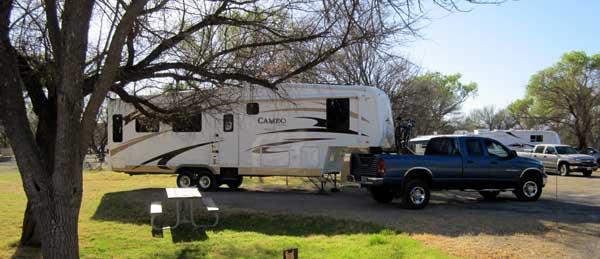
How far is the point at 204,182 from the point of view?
54.0ft

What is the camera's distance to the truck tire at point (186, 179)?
16.6m

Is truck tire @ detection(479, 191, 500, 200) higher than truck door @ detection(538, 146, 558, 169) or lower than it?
lower

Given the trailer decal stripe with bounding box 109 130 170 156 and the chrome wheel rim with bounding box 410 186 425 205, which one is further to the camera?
the trailer decal stripe with bounding box 109 130 170 156

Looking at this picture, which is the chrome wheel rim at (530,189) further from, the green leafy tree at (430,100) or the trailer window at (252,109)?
the green leafy tree at (430,100)

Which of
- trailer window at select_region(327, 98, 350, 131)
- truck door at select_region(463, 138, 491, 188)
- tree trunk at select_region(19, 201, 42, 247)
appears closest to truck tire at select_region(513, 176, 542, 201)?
truck door at select_region(463, 138, 491, 188)

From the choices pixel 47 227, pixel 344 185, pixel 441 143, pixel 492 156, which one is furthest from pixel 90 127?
pixel 344 185

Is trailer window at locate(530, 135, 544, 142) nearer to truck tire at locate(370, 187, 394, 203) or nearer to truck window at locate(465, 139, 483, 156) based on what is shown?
truck window at locate(465, 139, 483, 156)

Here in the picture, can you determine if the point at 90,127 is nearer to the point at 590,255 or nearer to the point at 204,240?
the point at 204,240

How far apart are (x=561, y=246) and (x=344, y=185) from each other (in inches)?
427

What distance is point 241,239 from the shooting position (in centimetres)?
886

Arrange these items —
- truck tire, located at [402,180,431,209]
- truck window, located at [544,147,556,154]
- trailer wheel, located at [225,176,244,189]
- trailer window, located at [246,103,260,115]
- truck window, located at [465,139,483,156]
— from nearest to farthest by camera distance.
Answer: truck tire, located at [402,180,431,209]
truck window, located at [465,139,483,156]
trailer window, located at [246,103,260,115]
trailer wheel, located at [225,176,244,189]
truck window, located at [544,147,556,154]

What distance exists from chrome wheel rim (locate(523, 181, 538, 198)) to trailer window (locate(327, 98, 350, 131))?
4.98 m

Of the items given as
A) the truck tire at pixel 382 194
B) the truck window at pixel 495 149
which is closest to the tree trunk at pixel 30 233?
the truck tire at pixel 382 194

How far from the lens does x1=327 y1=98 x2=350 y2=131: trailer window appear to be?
15.0 metres
